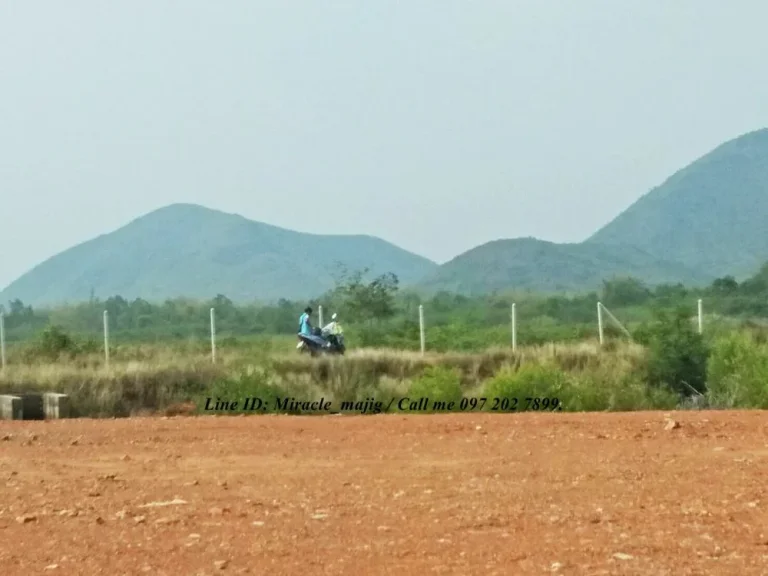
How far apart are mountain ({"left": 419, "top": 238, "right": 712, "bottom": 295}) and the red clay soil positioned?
100876 millimetres

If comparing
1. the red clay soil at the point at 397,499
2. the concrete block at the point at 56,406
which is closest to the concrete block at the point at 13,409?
the concrete block at the point at 56,406

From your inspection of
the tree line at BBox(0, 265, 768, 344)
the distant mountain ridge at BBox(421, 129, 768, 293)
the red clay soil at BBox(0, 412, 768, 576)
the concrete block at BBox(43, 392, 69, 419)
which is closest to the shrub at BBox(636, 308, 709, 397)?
the red clay soil at BBox(0, 412, 768, 576)

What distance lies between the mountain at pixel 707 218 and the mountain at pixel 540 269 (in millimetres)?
9495

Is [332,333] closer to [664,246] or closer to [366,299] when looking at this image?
[366,299]

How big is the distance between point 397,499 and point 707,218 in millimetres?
168087

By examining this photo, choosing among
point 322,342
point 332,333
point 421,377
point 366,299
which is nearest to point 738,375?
point 421,377

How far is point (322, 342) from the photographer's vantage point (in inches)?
941

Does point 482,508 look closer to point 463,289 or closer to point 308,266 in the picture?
point 463,289

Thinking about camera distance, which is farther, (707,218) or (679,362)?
(707,218)

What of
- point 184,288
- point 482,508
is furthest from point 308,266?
point 482,508

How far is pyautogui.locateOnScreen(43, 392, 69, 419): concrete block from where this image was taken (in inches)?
661

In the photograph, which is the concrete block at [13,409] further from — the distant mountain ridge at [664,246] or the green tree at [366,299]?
the distant mountain ridge at [664,246]

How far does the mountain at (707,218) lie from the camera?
151875 millimetres

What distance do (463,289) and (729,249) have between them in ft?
165
